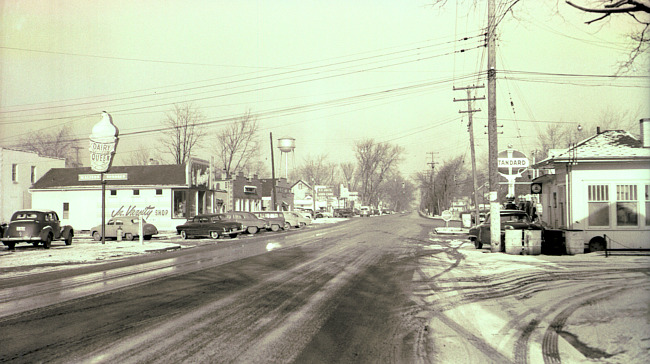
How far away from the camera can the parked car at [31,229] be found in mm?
24047

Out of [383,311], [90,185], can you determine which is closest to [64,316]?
[383,311]

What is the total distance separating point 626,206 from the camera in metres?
18.7

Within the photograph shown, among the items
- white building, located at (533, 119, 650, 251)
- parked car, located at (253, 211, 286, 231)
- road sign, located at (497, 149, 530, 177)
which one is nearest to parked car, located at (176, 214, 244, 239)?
parked car, located at (253, 211, 286, 231)

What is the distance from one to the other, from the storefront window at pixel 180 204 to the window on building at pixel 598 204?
115ft

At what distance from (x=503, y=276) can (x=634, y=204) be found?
864cm

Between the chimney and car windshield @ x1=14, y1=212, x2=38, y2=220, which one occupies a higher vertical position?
the chimney

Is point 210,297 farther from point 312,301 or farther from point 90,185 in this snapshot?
point 90,185

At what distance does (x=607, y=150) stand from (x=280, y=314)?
15872 millimetres

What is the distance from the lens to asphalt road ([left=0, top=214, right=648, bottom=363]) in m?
6.22

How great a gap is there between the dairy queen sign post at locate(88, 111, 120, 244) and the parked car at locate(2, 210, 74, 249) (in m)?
4.01

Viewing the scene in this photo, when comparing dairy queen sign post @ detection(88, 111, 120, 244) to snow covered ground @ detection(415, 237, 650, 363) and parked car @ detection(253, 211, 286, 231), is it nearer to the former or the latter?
parked car @ detection(253, 211, 286, 231)

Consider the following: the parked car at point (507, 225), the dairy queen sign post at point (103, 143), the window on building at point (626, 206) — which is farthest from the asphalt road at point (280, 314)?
the dairy queen sign post at point (103, 143)

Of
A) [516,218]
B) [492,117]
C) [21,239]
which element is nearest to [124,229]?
[21,239]

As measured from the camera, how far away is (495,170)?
20.4 metres
